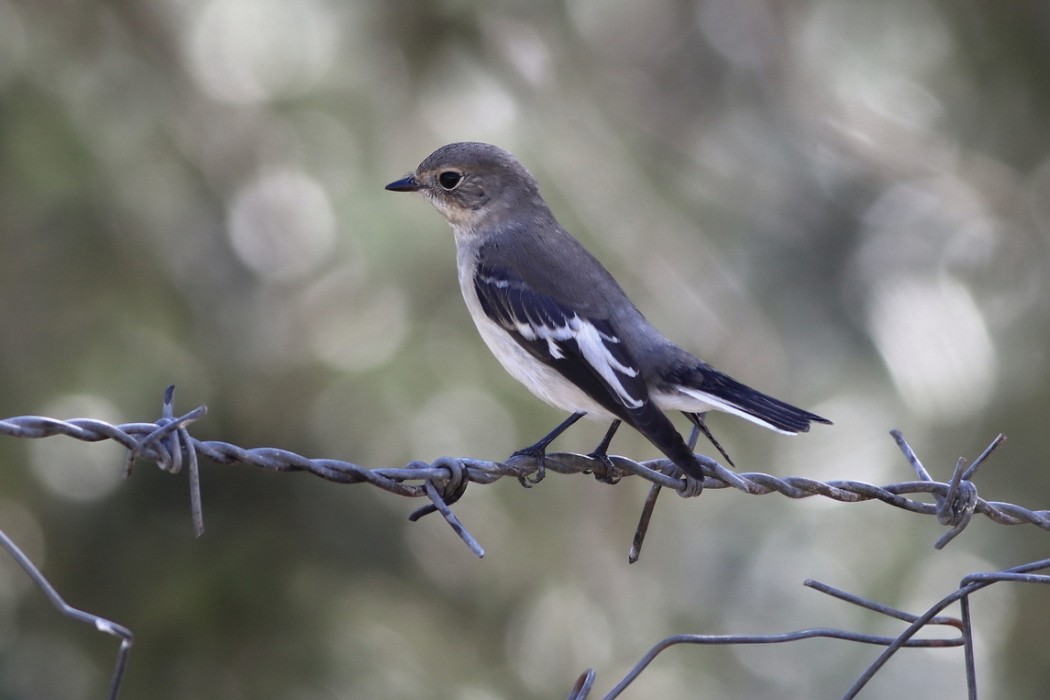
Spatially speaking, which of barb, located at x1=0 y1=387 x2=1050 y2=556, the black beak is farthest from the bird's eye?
barb, located at x1=0 y1=387 x2=1050 y2=556

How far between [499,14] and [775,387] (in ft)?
9.40

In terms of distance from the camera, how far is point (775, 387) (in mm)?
7324

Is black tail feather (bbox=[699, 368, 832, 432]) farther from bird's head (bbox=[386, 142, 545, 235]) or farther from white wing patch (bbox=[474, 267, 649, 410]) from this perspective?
bird's head (bbox=[386, 142, 545, 235])

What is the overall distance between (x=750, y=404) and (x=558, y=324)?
761 millimetres

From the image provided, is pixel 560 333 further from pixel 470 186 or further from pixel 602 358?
pixel 470 186

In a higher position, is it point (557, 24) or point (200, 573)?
point (557, 24)

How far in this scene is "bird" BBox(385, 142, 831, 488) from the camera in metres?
3.62

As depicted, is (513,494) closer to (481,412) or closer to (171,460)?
(481,412)

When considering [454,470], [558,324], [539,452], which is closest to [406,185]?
[558,324]

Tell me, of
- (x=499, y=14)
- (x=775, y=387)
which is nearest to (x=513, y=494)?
(x=775, y=387)

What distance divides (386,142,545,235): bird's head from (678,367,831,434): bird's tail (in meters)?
1.23

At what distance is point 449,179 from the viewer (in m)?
4.71

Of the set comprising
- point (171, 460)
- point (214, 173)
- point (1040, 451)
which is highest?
point (1040, 451)

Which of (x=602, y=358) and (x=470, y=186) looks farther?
(x=470, y=186)
